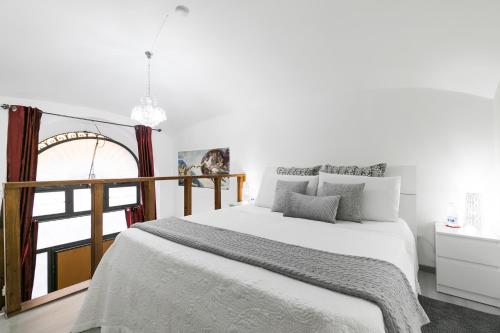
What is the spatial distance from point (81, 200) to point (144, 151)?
4.24ft

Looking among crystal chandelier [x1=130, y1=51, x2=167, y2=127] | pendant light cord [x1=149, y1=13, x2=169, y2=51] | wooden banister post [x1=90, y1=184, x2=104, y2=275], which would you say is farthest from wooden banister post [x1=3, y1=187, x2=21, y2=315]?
pendant light cord [x1=149, y1=13, x2=169, y2=51]

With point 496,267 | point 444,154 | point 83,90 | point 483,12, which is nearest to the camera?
point 483,12

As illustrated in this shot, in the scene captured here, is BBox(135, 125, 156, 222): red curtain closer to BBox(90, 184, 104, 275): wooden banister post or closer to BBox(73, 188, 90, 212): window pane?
BBox(73, 188, 90, 212): window pane

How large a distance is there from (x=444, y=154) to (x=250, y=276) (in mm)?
2445

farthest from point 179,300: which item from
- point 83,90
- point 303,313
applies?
point 83,90

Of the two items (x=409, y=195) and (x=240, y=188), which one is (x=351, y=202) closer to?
(x=409, y=195)

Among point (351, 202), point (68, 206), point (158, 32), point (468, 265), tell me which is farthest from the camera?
point (68, 206)

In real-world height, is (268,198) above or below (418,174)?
below

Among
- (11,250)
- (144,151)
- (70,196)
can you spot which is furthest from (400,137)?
(70,196)

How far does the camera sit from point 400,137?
8.41ft

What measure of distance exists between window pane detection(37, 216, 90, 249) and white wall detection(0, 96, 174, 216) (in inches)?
36.1

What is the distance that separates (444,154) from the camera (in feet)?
7.73

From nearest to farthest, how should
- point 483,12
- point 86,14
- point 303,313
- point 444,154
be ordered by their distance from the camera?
point 303,313, point 483,12, point 86,14, point 444,154

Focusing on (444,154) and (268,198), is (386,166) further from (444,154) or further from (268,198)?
(268,198)
